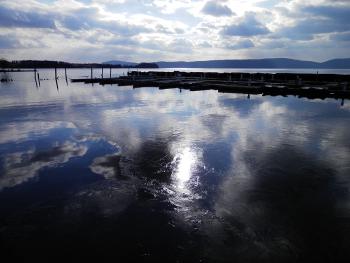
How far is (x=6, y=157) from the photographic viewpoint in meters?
12.8

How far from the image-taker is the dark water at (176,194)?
6.44 m

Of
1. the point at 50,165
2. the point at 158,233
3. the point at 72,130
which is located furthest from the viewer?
the point at 72,130

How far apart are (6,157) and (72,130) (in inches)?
218

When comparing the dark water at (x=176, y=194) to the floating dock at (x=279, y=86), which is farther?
the floating dock at (x=279, y=86)

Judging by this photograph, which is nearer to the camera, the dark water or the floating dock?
the dark water

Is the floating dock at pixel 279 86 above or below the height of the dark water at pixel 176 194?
above

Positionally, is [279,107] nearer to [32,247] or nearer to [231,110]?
[231,110]

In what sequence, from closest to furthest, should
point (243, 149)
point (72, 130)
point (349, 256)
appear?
1. point (349, 256)
2. point (243, 149)
3. point (72, 130)

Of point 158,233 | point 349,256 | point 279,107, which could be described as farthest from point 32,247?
point 279,107

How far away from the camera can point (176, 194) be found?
895cm

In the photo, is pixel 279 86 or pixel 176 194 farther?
pixel 279 86

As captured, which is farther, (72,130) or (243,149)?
(72,130)

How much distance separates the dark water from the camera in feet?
21.1

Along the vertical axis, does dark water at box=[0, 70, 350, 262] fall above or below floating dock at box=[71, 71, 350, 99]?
below
